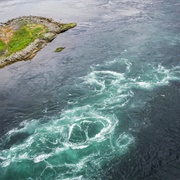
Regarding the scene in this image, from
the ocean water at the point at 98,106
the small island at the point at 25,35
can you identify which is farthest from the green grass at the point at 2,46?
the ocean water at the point at 98,106

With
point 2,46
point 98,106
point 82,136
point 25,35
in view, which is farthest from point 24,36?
point 82,136

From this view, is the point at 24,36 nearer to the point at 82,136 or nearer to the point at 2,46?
the point at 2,46

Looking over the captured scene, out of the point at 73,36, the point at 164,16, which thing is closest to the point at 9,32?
the point at 73,36

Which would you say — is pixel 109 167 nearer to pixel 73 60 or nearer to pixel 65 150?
pixel 65 150

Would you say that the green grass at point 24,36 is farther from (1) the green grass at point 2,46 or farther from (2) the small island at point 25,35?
(1) the green grass at point 2,46

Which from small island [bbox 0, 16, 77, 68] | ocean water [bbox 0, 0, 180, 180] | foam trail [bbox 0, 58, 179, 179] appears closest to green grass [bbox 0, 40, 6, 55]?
small island [bbox 0, 16, 77, 68]

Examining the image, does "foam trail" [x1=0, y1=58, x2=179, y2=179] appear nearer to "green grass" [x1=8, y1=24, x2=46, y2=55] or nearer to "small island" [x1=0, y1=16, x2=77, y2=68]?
"small island" [x1=0, y1=16, x2=77, y2=68]
